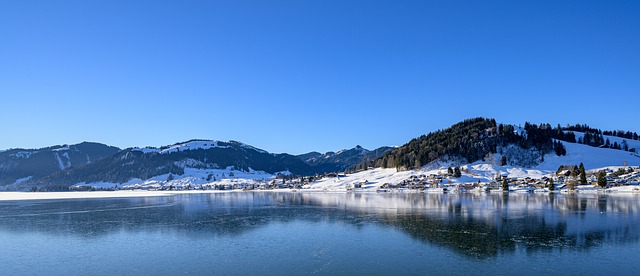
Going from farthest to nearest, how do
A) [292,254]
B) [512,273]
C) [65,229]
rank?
[65,229] → [292,254] → [512,273]

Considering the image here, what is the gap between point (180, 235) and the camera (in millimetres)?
52375

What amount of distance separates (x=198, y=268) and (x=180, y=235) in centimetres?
2084

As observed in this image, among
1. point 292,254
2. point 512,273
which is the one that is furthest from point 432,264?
point 292,254

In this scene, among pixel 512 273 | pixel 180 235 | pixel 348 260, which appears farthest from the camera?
pixel 180 235

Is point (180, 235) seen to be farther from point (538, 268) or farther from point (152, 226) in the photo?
point (538, 268)

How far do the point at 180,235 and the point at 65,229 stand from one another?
2045 cm

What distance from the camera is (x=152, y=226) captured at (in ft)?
204

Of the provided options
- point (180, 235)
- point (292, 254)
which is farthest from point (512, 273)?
point (180, 235)

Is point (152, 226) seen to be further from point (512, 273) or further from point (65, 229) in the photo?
point (512, 273)

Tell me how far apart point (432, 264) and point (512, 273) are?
19.5 feet

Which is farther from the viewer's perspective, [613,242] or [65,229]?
[65,229]

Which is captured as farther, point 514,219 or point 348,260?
point 514,219

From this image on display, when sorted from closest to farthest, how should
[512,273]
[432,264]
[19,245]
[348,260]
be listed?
1. [512,273]
2. [432,264]
3. [348,260]
4. [19,245]

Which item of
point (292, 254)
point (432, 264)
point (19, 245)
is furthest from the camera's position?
point (19, 245)
